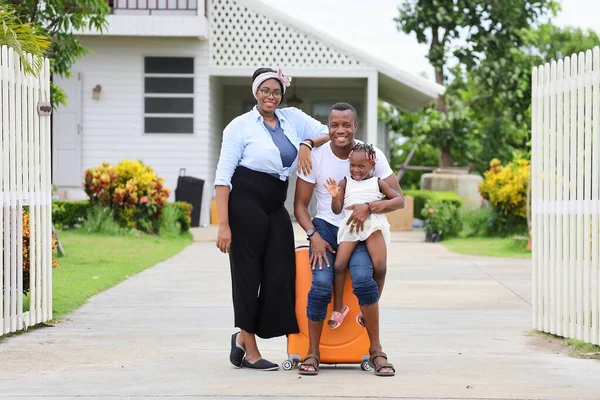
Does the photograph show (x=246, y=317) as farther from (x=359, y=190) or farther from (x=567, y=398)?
(x=567, y=398)

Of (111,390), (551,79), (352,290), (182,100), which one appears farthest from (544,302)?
→ (182,100)

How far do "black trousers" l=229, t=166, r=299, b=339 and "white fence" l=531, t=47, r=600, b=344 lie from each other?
235cm

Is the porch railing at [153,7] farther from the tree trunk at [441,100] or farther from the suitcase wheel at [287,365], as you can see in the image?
the suitcase wheel at [287,365]

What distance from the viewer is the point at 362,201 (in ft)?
21.9

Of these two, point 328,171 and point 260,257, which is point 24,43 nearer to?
point 260,257

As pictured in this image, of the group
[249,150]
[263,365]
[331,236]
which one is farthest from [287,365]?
[249,150]

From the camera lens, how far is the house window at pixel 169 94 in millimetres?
23047

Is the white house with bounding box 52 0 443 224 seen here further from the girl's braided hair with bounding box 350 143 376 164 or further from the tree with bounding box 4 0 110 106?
the girl's braided hair with bounding box 350 143 376 164

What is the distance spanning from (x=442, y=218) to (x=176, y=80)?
263 inches

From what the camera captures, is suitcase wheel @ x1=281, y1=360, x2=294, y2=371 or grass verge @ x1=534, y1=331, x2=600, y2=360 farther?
grass verge @ x1=534, y1=331, x2=600, y2=360

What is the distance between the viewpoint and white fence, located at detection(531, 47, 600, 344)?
25.8ft

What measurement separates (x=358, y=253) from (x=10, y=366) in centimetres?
240

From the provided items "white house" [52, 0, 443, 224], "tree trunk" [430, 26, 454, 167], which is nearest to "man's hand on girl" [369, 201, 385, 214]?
"white house" [52, 0, 443, 224]

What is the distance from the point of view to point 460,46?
87.8 feet
